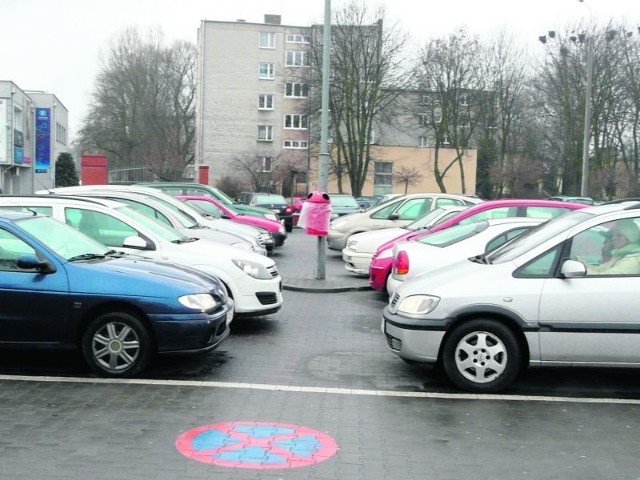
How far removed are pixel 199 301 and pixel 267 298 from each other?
2.27m

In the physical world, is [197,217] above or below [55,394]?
above

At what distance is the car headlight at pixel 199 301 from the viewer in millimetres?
6691

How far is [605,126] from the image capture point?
46000 mm

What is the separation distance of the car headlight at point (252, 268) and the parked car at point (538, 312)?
8.95ft

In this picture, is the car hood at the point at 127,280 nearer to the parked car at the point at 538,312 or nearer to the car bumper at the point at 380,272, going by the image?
the parked car at the point at 538,312

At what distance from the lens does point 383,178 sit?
5900cm

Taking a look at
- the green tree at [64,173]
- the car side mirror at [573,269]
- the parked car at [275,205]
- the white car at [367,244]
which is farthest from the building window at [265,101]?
the car side mirror at [573,269]

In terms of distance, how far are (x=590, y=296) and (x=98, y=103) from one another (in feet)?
195

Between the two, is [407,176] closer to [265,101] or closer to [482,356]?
[265,101]

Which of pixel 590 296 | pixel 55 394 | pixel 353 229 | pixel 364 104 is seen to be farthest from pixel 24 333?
pixel 364 104

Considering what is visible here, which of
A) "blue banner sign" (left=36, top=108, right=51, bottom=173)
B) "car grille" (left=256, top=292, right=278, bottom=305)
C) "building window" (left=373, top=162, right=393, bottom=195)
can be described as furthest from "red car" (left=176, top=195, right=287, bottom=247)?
"building window" (left=373, top=162, right=393, bottom=195)

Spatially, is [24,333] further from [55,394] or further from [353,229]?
[353,229]

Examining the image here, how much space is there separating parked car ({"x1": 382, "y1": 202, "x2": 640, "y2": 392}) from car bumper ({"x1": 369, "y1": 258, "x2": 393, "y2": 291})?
4450mm

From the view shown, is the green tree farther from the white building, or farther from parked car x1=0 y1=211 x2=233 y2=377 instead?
parked car x1=0 y1=211 x2=233 y2=377
